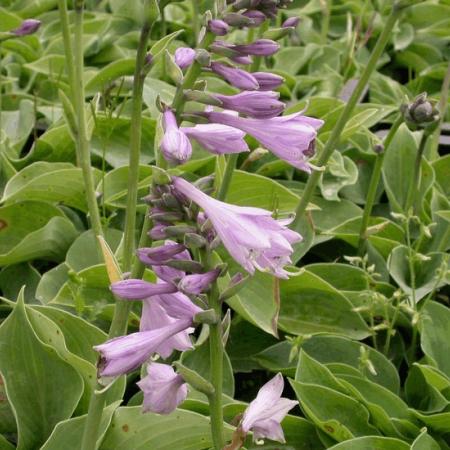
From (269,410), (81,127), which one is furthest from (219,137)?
(81,127)

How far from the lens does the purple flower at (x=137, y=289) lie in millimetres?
1278

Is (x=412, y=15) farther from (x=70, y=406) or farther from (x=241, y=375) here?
(x=70, y=406)

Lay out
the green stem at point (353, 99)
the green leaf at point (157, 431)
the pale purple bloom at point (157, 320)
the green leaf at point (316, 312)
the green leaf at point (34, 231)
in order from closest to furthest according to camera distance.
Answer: the pale purple bloom at point (157, 320), the green leaf at point (157, 431), the green stem at point (353, 99), the green leaf at point (316, 312), the green leaf at point (34, 231)

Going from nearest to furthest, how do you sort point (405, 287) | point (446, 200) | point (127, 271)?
point (127, 271), point (405, 287), point (446, 200)

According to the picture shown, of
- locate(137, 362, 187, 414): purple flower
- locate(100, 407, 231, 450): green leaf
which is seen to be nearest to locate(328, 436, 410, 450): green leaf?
locate(100, 407, 231, 450): green leaf

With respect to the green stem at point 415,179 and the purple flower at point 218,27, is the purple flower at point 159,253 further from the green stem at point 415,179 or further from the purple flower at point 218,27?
the green stem at point 415,179

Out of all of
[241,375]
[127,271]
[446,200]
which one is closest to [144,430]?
[127,271]

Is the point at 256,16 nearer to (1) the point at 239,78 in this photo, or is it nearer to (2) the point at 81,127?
(1) the point at 239,78

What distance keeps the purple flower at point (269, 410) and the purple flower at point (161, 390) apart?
0.38 feet

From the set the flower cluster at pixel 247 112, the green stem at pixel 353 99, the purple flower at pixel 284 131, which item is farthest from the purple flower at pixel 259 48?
the green stem at pixel 353 99

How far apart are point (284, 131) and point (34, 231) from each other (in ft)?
4.95

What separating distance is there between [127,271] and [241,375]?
1.14 meters

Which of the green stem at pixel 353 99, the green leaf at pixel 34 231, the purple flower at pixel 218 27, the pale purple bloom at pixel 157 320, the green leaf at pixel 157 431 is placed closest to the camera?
the purple flower at pixel 218 27

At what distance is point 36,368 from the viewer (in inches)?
78.3
